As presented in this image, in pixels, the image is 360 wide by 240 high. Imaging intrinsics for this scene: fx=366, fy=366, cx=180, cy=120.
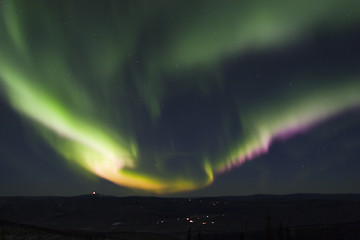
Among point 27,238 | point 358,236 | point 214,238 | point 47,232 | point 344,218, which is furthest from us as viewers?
point 344,218

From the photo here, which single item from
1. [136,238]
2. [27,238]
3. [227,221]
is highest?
[227,221]

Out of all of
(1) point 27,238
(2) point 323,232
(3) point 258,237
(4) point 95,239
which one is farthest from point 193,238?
(1) point 27,238

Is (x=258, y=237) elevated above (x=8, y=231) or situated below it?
above

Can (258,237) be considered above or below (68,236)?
above

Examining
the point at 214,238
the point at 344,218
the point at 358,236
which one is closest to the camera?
the point at 358,236

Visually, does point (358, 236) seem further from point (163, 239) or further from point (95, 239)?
point (95, 239)

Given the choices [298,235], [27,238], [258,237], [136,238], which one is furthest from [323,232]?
[27,238]

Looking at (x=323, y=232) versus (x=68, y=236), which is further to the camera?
(x=323, y=232)

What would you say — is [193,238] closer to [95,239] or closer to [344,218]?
[95,239]

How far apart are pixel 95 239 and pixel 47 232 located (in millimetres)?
9922

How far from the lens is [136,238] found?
379 ft

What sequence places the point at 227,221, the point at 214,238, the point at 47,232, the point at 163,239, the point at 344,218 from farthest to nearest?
the point at 227,221
the point at 344,218
the point at 214,238
the point at 163,239
the point at 47,232

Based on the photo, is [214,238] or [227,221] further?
[227,221]

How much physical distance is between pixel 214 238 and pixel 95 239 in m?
65.8
